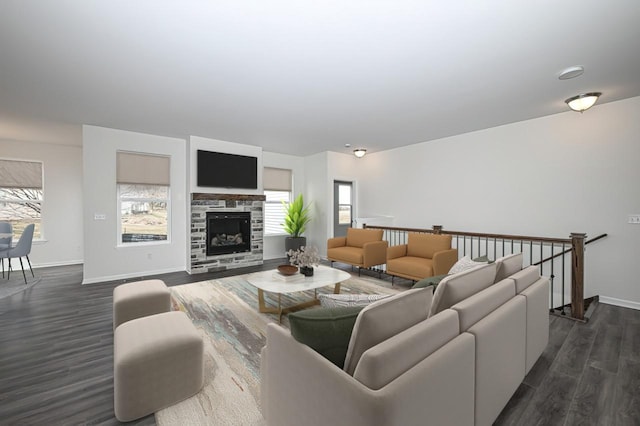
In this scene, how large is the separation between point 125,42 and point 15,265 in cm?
609

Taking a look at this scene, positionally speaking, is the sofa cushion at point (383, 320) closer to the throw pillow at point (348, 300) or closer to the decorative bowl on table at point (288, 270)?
the throw pillow at point (348, 300)

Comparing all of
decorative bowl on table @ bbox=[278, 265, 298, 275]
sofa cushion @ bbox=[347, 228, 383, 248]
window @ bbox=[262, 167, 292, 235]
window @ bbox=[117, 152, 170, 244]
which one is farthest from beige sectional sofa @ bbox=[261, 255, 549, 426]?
window @ bbox=[262, 167, 292, 235]

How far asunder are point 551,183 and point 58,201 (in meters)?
→ 9.35

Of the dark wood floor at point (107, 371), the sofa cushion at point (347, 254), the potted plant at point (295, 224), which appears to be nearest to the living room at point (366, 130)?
the potted plant at point (295, 224)

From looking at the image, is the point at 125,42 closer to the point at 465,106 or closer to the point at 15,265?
the point at 465,106

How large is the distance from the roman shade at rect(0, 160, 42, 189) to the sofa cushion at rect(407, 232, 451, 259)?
7.57 metres

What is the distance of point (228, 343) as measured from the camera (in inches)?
102

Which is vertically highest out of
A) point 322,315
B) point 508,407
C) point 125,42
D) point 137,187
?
point 125,42

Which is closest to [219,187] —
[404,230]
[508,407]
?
[404,230]

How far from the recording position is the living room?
7.71 feet

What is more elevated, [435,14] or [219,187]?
[435,14]

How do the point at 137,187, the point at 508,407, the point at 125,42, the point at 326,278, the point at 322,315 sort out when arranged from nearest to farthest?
the point at 322,315
the point at 508,407
the point at 125,42
the point at 326,278
the point at 137,187

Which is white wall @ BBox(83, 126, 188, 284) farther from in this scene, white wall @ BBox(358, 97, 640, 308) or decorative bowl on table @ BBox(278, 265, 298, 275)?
white wall @ BBox(358, 97, 640, 308)

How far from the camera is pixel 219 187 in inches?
223
